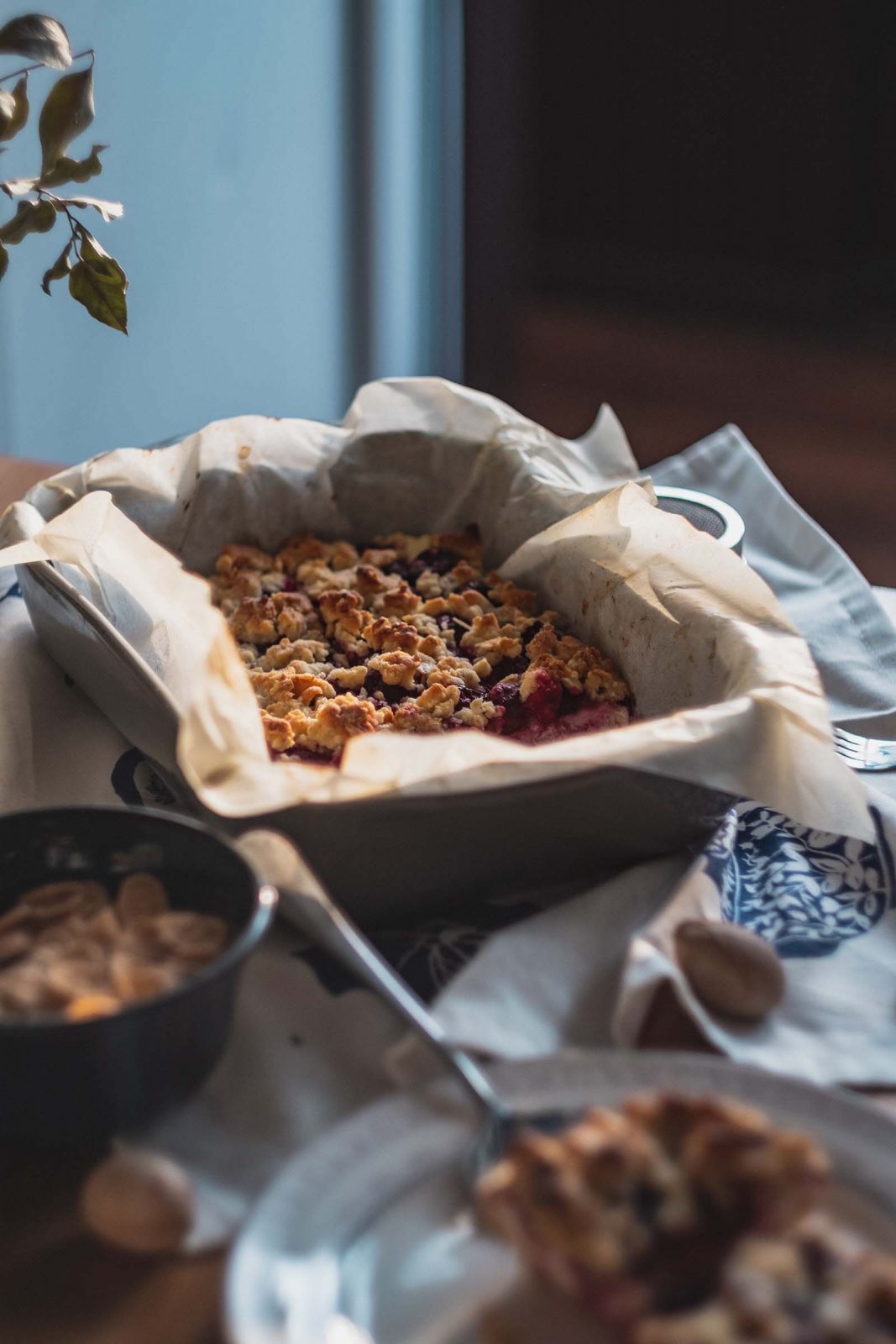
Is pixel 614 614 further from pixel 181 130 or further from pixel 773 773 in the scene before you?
pixel 181 130

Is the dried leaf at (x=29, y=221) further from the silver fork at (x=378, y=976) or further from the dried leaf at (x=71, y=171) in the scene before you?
the silver fork at (x=378, y=976)

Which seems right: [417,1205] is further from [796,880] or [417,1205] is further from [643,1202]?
[796,880]

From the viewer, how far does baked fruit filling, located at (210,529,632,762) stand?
Answer: 938 mm

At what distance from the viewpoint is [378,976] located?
57 centimetres

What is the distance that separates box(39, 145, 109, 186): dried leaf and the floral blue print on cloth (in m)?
0.50

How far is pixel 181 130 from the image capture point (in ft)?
8.25

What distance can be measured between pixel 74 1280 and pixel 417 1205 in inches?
5.2

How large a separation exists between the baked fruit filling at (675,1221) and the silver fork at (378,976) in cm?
4

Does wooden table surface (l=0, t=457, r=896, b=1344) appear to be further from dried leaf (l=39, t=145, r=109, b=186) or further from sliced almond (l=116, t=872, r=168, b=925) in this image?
dried leaf (l=39, t=145, r=109, b=186)

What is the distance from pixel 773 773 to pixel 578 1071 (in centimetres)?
26

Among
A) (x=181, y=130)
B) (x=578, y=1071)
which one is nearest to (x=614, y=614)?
(x=578, y=1071)

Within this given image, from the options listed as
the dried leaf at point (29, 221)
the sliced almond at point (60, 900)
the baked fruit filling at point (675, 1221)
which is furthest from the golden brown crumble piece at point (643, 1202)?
the dried leaf at point (29, 221)

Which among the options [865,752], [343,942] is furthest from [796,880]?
[343,942]

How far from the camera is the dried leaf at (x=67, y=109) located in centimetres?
75
